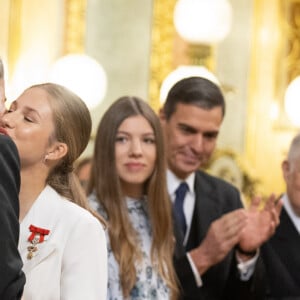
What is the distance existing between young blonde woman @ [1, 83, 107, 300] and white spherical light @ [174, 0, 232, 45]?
458cm

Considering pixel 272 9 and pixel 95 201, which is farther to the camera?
pixel 272 9

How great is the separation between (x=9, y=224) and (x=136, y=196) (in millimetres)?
1517

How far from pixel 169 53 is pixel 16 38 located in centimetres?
190

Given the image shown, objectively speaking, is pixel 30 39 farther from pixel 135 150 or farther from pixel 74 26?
pixel 135 150

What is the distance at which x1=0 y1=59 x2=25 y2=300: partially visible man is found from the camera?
171 centimetres

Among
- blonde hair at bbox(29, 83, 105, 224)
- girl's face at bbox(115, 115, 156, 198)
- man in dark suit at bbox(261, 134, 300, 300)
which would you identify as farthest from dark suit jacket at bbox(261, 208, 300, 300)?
blonde hair at bbox(29, 83, 105, 224)

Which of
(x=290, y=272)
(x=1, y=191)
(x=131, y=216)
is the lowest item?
(x=290, y=272)

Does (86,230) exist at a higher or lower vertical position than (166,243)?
higher

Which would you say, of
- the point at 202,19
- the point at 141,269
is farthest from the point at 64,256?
the point at 202,19

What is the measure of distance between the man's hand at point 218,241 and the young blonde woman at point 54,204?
937 millimetres

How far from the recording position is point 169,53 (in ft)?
24.4

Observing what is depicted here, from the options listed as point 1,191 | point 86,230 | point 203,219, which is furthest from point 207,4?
point 1,191

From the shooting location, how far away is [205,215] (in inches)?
140

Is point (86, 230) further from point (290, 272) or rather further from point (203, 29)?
point (203, 29)
